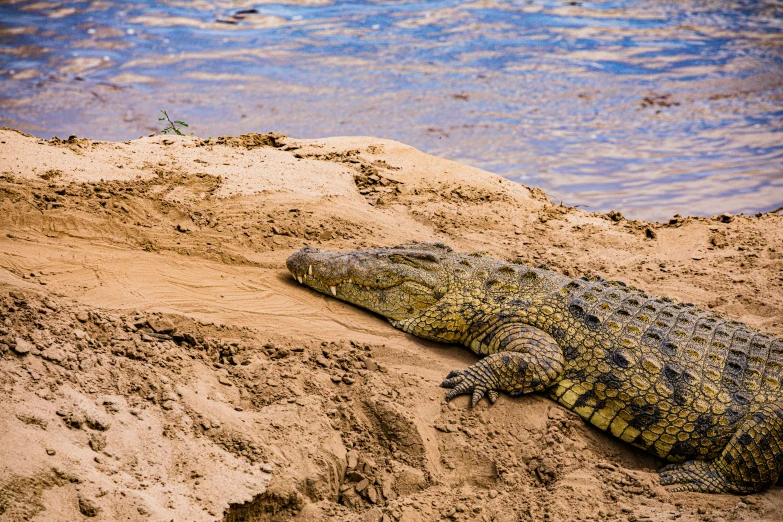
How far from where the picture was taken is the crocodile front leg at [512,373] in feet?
15.7

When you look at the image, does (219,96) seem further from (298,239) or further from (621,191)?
(298,239)

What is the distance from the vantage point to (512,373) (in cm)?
480

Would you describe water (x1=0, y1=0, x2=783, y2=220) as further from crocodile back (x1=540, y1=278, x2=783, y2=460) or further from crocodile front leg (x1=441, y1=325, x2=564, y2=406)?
crocodile front leg (x1=441, y1=325, x2=564, y2=406)

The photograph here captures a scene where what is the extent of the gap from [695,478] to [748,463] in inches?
13.4

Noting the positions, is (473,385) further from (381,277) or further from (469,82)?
(469,82)

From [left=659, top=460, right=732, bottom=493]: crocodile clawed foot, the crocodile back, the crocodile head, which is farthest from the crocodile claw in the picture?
[left=659, top=460, right=732, bottom=493]: crocodile clawed foot

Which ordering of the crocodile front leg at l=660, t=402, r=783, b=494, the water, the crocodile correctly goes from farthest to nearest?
1. the water
2. the crocodile
3. the crocodile front leg at l=660, t=402, r=783, b=494

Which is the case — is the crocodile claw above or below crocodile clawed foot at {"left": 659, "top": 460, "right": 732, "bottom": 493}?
above

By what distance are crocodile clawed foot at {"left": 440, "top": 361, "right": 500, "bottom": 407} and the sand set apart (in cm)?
8

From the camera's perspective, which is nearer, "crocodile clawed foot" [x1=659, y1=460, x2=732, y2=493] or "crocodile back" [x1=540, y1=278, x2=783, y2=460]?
"crocodile clawed foot" [x1=659, y1=460, x2=732, y2=493]

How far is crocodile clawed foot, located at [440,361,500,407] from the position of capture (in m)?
4.74

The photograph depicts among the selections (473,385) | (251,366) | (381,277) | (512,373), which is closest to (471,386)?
(473,385)

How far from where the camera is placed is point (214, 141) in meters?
7.94

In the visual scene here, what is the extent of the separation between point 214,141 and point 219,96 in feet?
24.3
